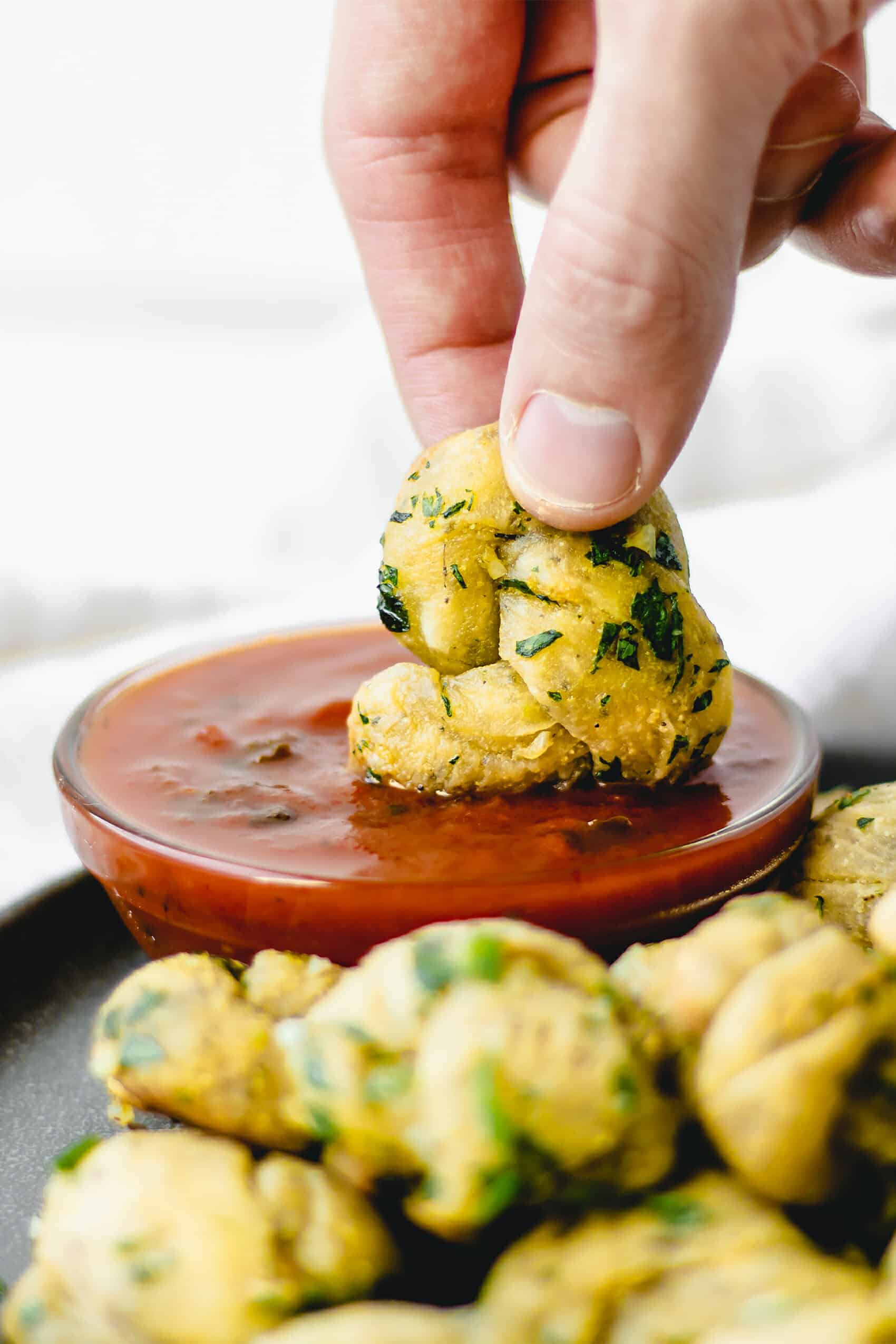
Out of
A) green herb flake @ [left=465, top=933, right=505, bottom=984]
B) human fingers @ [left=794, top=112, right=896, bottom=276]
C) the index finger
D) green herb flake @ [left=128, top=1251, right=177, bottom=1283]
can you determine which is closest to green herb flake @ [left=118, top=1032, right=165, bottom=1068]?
green herb flake @ [left=128, top=1251, right=177, bottom=1283]

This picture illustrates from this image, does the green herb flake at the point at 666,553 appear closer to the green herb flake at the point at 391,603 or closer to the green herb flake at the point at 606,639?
the green herb flake at the point at 606,639

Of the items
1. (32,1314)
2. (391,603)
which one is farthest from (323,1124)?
(391,603)

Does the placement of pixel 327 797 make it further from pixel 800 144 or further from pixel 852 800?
pixel 800 144

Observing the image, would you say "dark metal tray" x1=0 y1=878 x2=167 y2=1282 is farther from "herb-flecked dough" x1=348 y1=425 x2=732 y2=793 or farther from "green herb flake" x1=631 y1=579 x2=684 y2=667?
"green herb flake" x1=631 y1=579 x2=684 y2=667

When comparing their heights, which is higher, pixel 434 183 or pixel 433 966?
pixel 434 183

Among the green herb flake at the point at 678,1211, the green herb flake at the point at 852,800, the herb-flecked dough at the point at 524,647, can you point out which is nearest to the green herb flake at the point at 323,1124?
the green herb flake at the point at 678,1211
